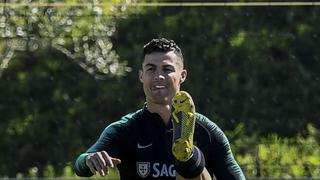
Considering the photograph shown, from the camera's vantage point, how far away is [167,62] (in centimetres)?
622

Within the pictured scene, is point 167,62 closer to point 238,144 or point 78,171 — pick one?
point 78,171

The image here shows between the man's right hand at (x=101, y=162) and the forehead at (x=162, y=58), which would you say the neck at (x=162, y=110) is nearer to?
the forehead at (x=162, y=58)

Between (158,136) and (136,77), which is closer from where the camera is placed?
(158,136)

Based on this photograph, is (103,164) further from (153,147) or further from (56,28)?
(56,28)

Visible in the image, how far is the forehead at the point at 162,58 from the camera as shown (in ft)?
20.4

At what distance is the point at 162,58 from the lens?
245 inches

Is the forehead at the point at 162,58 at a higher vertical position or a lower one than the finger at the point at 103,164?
higher

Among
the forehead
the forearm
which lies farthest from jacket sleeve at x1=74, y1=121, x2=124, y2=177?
the forehead

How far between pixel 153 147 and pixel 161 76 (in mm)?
390

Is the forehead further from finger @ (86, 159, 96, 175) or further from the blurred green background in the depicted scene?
the blurred green background

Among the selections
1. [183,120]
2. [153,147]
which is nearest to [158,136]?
[153,147]

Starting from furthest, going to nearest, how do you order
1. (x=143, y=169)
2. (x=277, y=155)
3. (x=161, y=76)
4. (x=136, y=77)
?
(x=136, y=77), (x=277, y=155), (x=143, y=169), (x=161, y=76)

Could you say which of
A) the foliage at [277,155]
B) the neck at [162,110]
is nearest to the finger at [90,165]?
the neck at [162,110]

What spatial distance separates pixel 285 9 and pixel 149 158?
338cm
